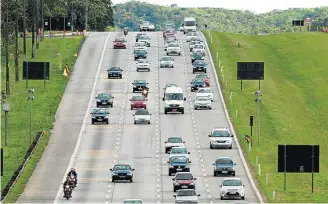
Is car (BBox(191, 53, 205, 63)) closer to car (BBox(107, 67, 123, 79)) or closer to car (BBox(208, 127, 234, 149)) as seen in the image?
car (BBox(107, 67, 123, 79))

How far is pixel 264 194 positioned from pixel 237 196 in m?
4.33

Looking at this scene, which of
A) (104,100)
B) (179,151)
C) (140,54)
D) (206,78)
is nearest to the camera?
(179,151)

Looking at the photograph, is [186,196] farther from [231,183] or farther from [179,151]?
[179,151]

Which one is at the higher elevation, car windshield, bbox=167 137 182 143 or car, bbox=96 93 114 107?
car, bbox=96 93 114 107

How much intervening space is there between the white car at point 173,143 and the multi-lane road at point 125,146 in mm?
843

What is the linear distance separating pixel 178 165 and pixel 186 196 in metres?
17.9

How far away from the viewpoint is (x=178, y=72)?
18338 centimetres

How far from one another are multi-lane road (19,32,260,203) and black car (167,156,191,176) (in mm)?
895

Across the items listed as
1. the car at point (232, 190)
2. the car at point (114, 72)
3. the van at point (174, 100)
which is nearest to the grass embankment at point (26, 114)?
the car at point (114, 72)

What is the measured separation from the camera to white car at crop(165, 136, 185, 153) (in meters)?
127

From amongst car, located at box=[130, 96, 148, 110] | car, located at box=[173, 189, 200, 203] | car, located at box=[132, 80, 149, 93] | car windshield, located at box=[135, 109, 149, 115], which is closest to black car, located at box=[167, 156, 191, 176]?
car, located at box=[173, 189, 200, 203]

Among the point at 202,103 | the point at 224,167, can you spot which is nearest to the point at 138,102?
the point at 202,103

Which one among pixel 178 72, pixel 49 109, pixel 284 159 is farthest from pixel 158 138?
pixel 178 72

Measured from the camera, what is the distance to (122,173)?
4348 inches
